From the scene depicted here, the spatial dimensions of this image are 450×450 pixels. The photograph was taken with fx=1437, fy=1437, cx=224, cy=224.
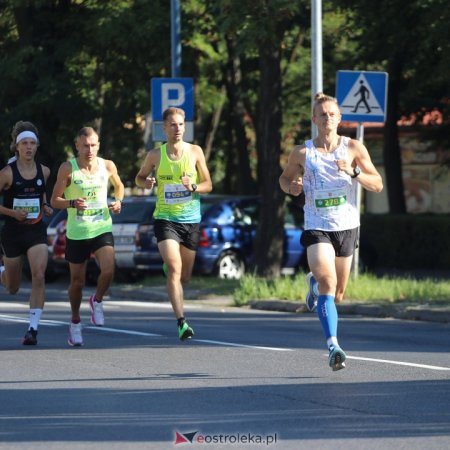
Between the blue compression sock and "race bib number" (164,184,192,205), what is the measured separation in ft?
7.99

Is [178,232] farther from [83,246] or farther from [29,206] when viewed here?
[29,206]

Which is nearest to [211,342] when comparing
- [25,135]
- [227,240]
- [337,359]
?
[25,135]

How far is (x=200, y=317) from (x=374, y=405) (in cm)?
807

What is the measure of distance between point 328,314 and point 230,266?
45.8 feet

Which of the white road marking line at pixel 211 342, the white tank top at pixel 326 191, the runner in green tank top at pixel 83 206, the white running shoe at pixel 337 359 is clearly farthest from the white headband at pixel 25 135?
the white running shoe at pixel 337 359

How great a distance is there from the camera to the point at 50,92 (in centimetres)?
3094

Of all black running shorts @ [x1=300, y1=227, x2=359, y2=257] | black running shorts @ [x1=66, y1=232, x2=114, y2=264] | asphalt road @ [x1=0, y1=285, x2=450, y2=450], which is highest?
black running shorts @ [x1=300, y1=227, x2=359, y2=257]

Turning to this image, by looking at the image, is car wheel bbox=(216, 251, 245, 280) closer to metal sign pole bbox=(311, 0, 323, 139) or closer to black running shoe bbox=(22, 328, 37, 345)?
metal sign pole bbox=(311, 0, 323, 139)

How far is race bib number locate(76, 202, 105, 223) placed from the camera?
42.3ft

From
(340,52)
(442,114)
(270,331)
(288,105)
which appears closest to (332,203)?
(270,331)

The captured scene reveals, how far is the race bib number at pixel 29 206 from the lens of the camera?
42.7 feet

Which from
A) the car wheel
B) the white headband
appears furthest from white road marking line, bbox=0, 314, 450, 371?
the car wheel

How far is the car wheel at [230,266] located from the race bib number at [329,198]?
13464 millimetres

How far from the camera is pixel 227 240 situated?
24.4 m
